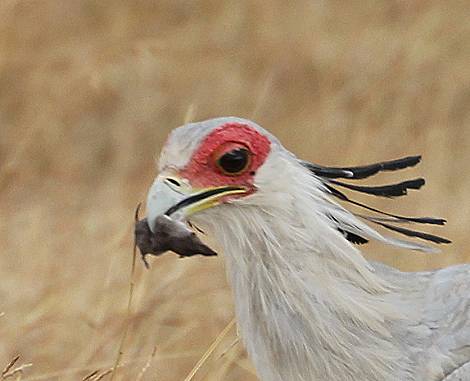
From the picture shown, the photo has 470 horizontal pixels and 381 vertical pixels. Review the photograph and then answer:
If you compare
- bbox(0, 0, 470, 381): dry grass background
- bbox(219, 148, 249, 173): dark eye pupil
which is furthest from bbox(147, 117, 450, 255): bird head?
bbox(0, 0, 470, 381): dry grass background

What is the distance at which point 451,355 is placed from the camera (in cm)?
121

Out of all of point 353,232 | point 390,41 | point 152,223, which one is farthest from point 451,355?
point 390,41

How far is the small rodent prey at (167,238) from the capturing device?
3.72 ft

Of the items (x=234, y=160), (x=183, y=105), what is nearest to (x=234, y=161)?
(x=234, y=160)

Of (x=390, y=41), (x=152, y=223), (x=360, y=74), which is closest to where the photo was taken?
(x=152, y=223)

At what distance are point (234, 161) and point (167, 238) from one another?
10 centimetres

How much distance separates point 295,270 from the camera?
1.17 meters

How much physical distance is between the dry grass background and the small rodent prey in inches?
62.7

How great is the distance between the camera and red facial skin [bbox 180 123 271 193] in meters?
1.14

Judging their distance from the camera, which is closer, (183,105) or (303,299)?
(303,299)

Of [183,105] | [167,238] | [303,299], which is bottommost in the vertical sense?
[303,299]

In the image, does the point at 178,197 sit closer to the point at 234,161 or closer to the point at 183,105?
the point at 234,161

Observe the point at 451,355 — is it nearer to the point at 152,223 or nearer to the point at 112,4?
the point at 152,223

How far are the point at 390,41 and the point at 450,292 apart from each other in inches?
137
